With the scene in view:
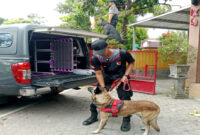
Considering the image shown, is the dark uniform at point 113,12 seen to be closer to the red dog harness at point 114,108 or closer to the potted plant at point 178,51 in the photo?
the potted plant at point 178,51

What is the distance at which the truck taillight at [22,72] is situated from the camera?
360cm

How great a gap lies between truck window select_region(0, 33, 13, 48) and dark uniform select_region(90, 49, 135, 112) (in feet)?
6.81

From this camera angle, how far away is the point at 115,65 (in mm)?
3068

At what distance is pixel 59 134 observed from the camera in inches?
119

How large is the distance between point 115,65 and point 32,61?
3.10m

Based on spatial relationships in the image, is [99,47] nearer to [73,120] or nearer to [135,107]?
[135,107]

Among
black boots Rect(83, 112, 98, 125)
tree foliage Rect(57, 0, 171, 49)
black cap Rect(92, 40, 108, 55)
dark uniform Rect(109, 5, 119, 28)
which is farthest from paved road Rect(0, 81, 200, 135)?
tree foliage Rect(57, 0, 171, 49)

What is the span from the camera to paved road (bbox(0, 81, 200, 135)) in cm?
315

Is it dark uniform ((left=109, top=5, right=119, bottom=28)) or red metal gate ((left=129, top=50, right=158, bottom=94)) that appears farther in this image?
dark uniform ((left=109, top=5, right=119, bottom=28))

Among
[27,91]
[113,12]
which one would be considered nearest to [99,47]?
[27,91]

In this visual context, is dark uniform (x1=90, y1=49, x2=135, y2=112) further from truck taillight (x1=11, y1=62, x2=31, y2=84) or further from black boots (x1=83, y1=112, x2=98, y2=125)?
truck taillight (x1=11, y1=62, x2=31, y2=84)

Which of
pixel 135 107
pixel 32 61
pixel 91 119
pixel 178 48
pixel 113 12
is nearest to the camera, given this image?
pixel 135 107

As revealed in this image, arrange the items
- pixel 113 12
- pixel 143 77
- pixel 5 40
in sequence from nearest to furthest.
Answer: pixel 5 40
pixel 143 77
pixel 113 12

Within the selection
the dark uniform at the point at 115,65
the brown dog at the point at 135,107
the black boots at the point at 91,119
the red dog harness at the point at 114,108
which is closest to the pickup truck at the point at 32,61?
the black boots at the point at 91,119
